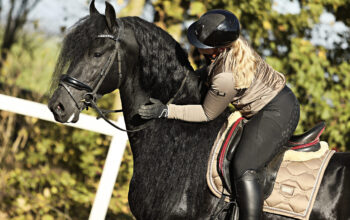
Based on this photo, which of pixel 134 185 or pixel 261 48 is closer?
pixel 134 185

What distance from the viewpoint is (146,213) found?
2.54 metres

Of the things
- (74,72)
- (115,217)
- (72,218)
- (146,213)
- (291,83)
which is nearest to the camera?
(74,72)

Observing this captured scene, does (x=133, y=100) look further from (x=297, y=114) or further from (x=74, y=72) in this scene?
(x=297, y=114)

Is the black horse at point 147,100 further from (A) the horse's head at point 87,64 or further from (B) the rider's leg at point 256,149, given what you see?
(B) the rider's leg at point 256,149

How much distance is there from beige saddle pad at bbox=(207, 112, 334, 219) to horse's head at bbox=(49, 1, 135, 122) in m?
0.86

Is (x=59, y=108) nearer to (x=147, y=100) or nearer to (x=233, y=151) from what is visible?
(x=147, y=100)

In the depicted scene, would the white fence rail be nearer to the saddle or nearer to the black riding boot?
the saddle

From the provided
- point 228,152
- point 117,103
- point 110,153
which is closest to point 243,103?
point 228,152

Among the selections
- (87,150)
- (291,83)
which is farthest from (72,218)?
(291,83)

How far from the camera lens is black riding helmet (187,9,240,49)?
2387 millimetres

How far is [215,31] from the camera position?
7.83 ft

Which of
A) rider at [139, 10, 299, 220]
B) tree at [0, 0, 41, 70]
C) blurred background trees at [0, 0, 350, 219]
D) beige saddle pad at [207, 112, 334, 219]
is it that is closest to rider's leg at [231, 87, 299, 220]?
rider at [139, 10, 299, 220]

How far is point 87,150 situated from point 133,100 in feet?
9.75

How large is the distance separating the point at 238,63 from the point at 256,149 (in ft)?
1.80
